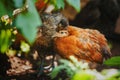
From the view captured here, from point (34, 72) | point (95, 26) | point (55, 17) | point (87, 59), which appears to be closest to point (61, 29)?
point (55, 17)

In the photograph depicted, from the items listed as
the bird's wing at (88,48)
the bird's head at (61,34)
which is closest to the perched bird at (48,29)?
the bird's head at (61,34)

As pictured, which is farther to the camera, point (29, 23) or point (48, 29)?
point (48, 29)

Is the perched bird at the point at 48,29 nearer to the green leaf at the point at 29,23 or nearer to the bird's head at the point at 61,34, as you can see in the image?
the bird's head at the point at 61,34

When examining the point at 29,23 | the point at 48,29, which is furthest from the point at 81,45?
the point at 29,23

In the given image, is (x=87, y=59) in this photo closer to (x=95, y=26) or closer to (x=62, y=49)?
(x=62, y=49)

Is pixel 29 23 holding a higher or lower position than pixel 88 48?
higher

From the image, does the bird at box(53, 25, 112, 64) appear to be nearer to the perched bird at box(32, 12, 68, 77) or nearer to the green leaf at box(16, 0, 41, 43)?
the perched bird at box(32, 12, 68, 77)

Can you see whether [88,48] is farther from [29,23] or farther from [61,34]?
[29,23]

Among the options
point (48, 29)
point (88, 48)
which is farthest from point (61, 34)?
point (88, 48)
